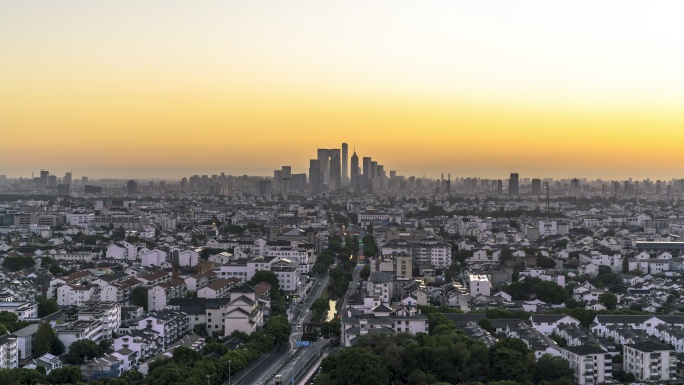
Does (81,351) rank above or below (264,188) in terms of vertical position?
below

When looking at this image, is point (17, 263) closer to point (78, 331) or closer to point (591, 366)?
point (78, 331)

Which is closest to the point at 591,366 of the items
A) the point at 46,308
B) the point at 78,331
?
the point at 78,331

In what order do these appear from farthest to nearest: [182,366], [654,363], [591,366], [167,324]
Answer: [167,324] < [654,363] < [591,366] < [182,366]

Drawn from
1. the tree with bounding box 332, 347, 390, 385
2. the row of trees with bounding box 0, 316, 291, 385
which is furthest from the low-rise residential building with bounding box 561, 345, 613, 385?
the row of trees with bounding box 0, 316, 291, 385

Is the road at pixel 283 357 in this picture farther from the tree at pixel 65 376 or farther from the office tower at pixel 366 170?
the office tower at pixel 366 170

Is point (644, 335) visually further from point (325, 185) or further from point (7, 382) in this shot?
point (325, 185)

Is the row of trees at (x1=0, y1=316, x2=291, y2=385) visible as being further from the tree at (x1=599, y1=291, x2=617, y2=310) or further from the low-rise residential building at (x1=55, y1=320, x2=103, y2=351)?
the tree at (x1=599, y1=291, x2=617, y2=310)

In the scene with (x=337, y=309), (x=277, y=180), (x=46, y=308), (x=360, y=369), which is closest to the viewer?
(x=360, y=369)
